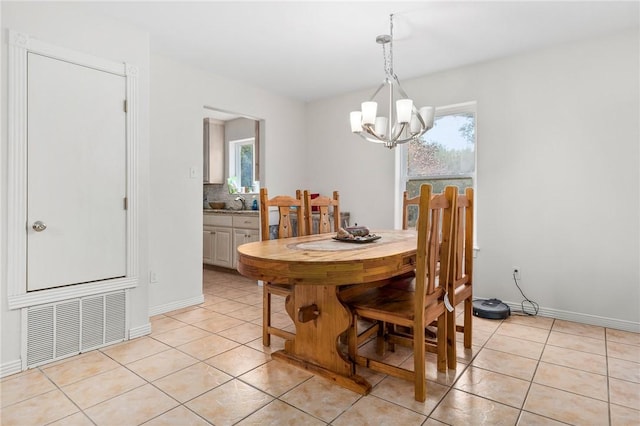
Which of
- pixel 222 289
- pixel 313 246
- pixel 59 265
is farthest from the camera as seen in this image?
pixel 222 289

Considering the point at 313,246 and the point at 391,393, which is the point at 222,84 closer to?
the point at 313,246

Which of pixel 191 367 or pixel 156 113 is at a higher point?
pixel 156 113

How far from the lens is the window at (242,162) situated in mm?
6016

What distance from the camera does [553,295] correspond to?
3285 millimetres

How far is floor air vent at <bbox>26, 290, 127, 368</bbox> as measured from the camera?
2.31 metres

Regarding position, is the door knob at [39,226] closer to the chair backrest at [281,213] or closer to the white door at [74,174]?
the white door at [74,174]

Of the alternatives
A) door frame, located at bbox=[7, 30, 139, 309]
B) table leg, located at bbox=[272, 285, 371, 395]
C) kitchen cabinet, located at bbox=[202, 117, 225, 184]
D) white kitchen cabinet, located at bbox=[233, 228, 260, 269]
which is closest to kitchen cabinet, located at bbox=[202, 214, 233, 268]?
white kitchen cabinet, located at bbox=[233, 228, 260, 269]

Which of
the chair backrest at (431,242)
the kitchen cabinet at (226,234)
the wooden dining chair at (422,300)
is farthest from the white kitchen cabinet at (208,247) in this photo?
the chair backrest at (431,242)

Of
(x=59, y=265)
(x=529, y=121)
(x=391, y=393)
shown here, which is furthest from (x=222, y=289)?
(x=529, y=121)

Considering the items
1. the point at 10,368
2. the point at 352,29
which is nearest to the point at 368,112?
the point at 352,29

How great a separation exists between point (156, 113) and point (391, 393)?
9.83 ft

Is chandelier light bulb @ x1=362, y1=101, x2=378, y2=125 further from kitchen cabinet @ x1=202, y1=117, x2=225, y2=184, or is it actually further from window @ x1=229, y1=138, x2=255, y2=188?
kitchen cabinet @ x1=202, y1=117, x2=225, y2=184

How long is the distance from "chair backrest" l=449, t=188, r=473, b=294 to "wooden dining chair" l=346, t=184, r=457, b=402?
9 centimetres

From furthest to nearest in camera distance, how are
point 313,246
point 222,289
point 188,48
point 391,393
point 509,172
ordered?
point 222,289
point 509,172
point 188,48
point 313,246
point 391,393
